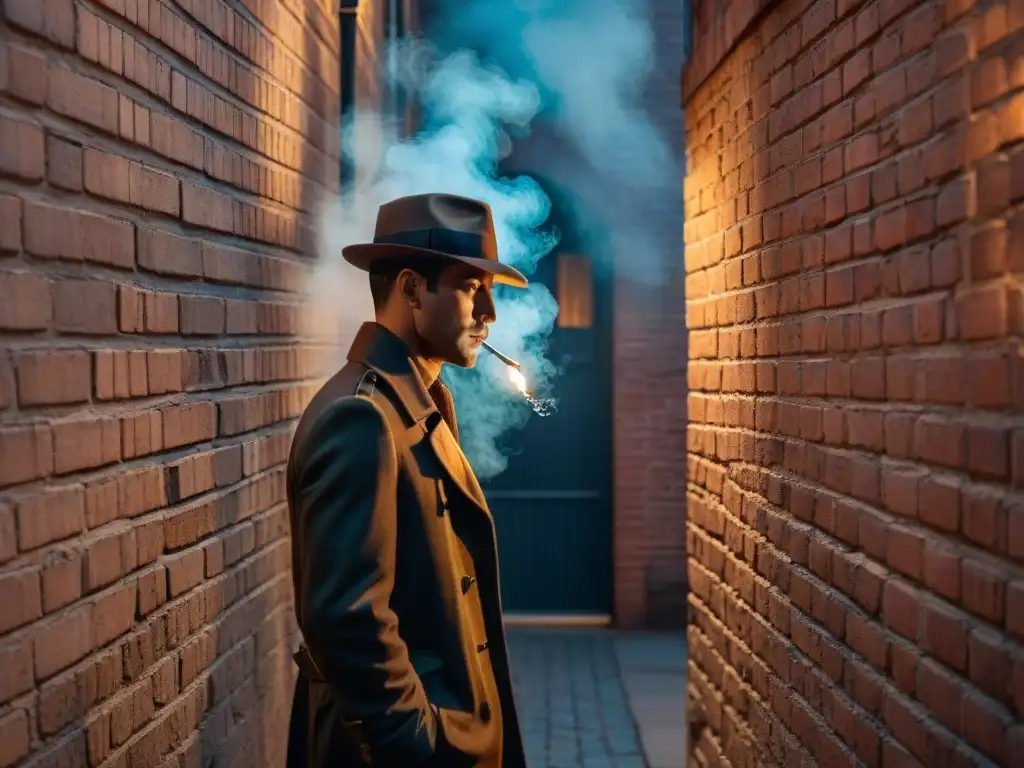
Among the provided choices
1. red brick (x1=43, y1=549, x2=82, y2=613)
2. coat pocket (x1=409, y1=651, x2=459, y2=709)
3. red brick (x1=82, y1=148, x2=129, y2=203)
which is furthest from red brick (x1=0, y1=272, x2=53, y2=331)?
coat pocket (x1=409, y1=651, x2=459, y2=709)

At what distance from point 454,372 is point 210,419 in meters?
5.52

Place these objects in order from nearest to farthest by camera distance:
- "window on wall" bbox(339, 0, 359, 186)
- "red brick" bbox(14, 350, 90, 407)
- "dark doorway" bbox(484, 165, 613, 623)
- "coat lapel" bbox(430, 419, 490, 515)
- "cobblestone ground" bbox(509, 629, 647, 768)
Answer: "red brick" bbox(14, 350, 90, 407), "coat lapel" bbox(430, 419, 490, 515), "window on wall" bbox(339, 0, 359, 186), "cobblestone ground" bbox(509, 629, 647, 768), "dark doorway" bbox(484, 165, 613, 623)

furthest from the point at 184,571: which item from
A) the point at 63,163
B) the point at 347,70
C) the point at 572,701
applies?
the point at 572,701

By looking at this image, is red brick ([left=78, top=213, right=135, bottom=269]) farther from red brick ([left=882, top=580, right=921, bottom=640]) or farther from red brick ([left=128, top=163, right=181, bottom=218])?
red brick ([left=882, top=580, right=921, bottom=640])

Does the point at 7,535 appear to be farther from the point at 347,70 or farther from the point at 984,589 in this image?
the point at 347,70

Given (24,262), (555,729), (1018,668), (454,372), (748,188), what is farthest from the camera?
(454,372)

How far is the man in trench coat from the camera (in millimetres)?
2498

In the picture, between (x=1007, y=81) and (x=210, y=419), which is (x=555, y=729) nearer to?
(x=210, y=419)

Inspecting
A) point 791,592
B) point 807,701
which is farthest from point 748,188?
point 807,701

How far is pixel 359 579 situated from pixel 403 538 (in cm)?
25

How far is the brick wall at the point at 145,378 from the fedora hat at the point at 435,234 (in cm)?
49

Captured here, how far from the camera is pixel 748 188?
3654 millimetres

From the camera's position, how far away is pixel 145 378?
8.46 feet

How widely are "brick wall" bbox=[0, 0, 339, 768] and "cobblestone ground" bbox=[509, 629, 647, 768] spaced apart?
2.64 meters
